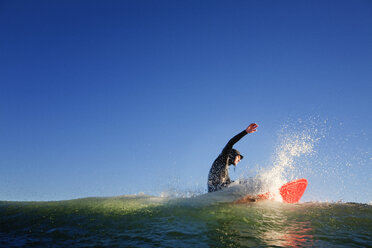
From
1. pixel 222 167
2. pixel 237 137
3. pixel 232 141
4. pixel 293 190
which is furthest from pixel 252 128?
pixel 293 190

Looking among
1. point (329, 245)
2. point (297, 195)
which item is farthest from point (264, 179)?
point (329, 245)

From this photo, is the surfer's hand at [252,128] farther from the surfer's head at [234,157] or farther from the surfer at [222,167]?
the surfer's head at [234,157]

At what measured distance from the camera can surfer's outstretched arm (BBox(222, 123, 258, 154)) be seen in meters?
6.98

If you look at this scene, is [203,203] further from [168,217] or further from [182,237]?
[182,237]

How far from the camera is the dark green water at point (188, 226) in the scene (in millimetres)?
3180

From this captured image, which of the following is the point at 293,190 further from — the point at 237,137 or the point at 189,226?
the point at 189,226

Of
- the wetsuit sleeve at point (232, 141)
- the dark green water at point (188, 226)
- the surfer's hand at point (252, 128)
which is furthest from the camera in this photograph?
the surfer's hand at point (252, 128)

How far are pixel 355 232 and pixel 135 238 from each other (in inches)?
126

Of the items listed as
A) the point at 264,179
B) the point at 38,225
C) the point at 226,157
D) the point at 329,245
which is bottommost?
the point at 329,245

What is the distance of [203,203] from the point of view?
524 centimetres

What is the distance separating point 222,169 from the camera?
711 centimetres

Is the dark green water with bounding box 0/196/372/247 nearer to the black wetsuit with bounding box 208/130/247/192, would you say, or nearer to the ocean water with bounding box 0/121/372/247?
the ocean water with bounding box 0/121/372/247

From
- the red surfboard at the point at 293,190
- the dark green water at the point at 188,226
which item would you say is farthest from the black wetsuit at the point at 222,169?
the dark green water at the point at 188,226

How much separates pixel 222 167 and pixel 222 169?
0.06 meters
